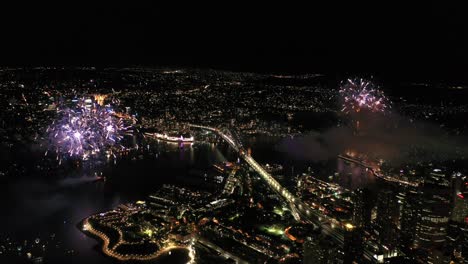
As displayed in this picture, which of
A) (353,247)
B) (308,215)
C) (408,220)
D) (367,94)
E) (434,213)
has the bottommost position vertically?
(308,215)

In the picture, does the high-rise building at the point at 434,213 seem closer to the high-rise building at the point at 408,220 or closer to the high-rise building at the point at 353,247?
the high-rise building at the point at 408,220

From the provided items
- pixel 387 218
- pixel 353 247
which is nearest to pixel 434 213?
pixel 387 218

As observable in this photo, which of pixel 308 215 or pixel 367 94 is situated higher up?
pixel 367 94

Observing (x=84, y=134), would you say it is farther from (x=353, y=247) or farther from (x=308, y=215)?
(x=353, y=247)

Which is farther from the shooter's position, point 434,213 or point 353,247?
point 434,213

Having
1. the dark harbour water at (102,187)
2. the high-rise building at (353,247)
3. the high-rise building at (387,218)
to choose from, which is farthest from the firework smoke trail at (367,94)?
the high-rise building at (353,247)

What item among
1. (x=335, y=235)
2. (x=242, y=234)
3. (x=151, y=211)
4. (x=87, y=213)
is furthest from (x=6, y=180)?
(x=335, y=235)
